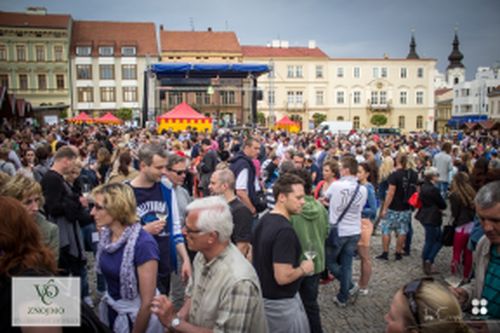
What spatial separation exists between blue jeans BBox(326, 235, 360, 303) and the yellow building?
4636 centimetres

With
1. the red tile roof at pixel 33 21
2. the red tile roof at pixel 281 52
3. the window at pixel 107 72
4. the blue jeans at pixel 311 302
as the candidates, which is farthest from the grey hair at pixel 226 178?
the red tile roof at pixel 33 21

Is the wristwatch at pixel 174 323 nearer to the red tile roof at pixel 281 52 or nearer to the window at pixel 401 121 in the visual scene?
the red tile roof at pixel 281 52

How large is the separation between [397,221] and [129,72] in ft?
154

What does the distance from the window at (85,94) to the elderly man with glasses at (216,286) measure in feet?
166

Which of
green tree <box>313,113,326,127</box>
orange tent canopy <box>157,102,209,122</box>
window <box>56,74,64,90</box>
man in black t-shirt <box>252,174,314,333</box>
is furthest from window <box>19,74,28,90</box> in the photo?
man in black t-shirt <box>252,174,314,333</box>

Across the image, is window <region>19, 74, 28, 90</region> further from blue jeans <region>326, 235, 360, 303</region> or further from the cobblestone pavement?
blue jeans <region>326, 235, 360, 303</region>

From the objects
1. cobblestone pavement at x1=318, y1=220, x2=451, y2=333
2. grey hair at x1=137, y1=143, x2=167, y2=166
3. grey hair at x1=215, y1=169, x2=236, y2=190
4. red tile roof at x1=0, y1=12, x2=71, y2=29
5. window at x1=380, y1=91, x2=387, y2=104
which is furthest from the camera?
window at x1=380, y1=91, x2=387, y2=104

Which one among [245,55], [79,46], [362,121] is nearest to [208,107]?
[245,55]

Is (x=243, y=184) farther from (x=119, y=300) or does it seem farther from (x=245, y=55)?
(x=245, y=55)

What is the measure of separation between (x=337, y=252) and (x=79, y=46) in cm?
5052

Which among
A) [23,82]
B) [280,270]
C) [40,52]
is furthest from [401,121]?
[280,270]

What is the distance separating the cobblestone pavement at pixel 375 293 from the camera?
→ 4.34 meters

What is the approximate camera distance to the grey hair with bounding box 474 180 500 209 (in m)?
2.37

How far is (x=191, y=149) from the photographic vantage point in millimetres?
12211
